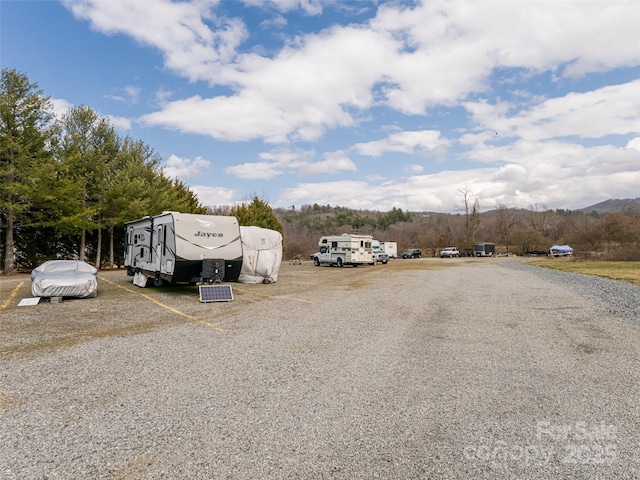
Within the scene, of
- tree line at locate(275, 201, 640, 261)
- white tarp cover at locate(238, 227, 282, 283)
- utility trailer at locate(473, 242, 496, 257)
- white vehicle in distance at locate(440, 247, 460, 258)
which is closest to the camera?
white tarp cover at locate(238, 227, 282, 283)

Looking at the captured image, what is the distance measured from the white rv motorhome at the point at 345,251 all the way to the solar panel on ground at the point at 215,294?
20.2m

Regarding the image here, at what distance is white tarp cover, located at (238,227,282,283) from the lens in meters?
17.7

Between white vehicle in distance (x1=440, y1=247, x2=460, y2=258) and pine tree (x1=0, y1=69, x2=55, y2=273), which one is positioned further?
white vehicle in distance (x1=440, y1=247, x2=460, y2=258)

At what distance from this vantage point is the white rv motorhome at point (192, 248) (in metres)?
12.9

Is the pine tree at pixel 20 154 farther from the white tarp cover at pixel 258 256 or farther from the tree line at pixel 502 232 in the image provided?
the tree line at pixel 502 232

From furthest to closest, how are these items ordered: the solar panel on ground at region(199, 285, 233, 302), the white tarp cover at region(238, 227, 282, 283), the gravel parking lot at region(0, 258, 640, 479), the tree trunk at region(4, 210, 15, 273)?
the tree trunk at region(4, 210, 15, 273), the white tarp cover at region(238, 227, 282, 283), the solar panel on ground at region(199, 285, 233, 302), the gravel parking lot at region(0, 258, 640, 479)

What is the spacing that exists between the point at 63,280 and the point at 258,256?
8.06 metres

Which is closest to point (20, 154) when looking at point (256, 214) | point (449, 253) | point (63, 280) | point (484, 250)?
point (63, 280)

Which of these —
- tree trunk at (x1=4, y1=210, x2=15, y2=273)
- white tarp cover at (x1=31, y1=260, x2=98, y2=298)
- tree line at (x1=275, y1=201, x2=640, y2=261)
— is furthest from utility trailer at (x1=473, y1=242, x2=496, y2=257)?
white tarp cover at (x1=31, y1=260, x2=98, y2=298)

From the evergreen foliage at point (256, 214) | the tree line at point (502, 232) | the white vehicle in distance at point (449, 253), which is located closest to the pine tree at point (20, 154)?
the evergreen foliage at point (256, 214)

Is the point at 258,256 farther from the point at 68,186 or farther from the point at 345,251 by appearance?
the point at 345,251

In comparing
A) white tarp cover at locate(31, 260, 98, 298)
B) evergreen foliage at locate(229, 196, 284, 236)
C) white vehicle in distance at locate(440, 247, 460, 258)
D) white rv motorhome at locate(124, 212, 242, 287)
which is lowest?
white vehicle in distance at locate(440, 247, 460, 258)

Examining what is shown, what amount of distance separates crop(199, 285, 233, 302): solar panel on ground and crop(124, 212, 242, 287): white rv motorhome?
85 centimetres

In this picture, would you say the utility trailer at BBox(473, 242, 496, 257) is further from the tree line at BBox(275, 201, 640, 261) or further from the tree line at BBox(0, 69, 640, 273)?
the tree line at BBox(0, 69, 640, 273)
